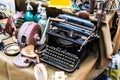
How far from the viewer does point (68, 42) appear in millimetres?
1242

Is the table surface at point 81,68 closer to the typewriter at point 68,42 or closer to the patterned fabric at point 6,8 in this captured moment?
the typewriter at point 68,42

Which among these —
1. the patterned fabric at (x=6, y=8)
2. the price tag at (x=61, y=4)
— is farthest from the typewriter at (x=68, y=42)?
the patterned fabric at (x=6, y=8)

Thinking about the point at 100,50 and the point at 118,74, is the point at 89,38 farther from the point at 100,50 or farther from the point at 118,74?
the point at 118,74

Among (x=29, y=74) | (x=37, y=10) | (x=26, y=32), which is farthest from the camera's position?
(x=37, y=10)

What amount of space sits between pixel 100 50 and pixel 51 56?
1.01 ft

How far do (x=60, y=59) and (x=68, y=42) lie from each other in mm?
122

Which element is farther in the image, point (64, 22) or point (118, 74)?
point (118, 74)

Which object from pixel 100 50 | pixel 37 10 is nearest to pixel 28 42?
pixel 37 10

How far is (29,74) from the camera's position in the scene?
1.15 metres

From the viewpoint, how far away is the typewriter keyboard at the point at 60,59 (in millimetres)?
1155

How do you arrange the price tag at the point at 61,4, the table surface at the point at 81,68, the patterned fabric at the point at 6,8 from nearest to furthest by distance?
the table surface at the point at 81,68
the price tag at the point at 61,4
the patterned fabric at the point at 6,8

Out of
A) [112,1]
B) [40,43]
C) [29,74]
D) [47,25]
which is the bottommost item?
[29,74]

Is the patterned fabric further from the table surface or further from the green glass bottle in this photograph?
the table surface

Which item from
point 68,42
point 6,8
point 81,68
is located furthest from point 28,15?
point 81,68
